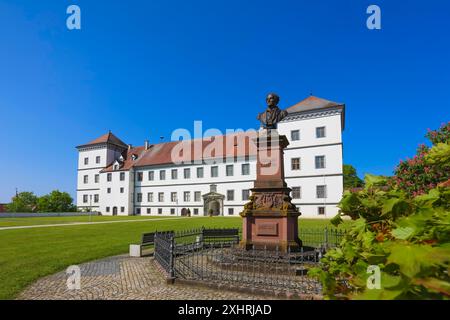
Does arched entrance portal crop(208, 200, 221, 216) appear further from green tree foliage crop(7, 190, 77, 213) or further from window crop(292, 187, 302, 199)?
green tree foliage crop(7, 190, 77, 213)

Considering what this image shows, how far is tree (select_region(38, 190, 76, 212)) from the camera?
58688 millimetres

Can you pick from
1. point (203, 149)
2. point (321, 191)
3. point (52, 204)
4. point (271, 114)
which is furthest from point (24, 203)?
point (271, 114)

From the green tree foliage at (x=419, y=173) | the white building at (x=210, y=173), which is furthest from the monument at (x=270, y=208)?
the white building at (x=210, y=173)

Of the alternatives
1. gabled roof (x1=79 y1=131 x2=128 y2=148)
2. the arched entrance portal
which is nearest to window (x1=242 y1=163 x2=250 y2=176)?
the arched entrance portal

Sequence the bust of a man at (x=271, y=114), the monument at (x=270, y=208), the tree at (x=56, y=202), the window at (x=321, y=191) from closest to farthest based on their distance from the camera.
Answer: the monument at (x=270, y=208) → the bust of a man at (x=271, y=114) → the window at (x=321, y=191) → the tree at (x=56, y=202)

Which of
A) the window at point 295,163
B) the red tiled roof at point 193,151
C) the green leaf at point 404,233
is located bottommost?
the green leaf at point 404,233

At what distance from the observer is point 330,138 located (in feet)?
121

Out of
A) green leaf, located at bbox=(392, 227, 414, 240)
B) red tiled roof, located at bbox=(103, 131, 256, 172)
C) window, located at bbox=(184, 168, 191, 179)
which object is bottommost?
green leaf, located at bbox=(392, 227, 414, 240)

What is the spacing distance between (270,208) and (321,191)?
29.4m

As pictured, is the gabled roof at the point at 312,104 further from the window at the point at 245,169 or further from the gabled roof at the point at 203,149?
the window at the point at 245,169

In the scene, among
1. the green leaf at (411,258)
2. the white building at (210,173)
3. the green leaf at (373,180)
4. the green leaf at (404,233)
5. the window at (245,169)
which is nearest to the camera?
the green leaf at (411,258)

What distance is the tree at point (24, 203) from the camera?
6106 cm

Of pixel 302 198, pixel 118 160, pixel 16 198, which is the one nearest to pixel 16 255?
pixel 302 198
